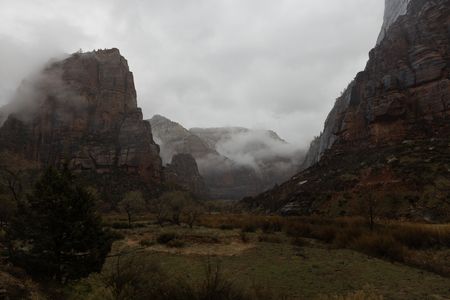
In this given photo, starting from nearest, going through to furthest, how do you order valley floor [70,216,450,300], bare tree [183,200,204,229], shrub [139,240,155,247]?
valley floor [70,216,450,300] < shrub [139,240,155,247] < bare tree [183,200,204,229]

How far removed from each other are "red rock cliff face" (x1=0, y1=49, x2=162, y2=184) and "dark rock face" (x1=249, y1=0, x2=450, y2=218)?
65.8m

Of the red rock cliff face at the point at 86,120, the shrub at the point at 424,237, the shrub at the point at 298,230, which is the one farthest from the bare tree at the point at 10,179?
the red rock cliff face at the point at 86,120

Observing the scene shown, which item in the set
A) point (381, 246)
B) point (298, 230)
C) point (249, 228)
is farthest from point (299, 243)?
point (249, 228)

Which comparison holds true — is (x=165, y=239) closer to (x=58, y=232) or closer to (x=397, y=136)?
(x=58, y=232)

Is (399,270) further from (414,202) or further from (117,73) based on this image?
(117,73)

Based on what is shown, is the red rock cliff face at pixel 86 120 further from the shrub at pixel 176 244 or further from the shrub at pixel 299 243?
the shrub at pixel 299 243

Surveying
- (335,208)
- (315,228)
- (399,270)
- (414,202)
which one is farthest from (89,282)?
(335,208)

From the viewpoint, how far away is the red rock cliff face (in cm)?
13788

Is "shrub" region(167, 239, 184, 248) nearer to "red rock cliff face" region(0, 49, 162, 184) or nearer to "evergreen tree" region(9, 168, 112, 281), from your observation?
"evergreen tree" region(9, 168, 112, 281)

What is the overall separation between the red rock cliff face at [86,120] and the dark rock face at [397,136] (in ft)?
216

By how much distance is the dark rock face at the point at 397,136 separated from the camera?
159ft

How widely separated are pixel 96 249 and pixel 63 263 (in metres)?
1.14

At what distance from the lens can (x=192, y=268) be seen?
1852 cm

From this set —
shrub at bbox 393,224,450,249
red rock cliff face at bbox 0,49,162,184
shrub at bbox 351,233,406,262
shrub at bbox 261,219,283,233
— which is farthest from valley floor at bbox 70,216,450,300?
red rock cliff face at bbox 0,49,162,184
